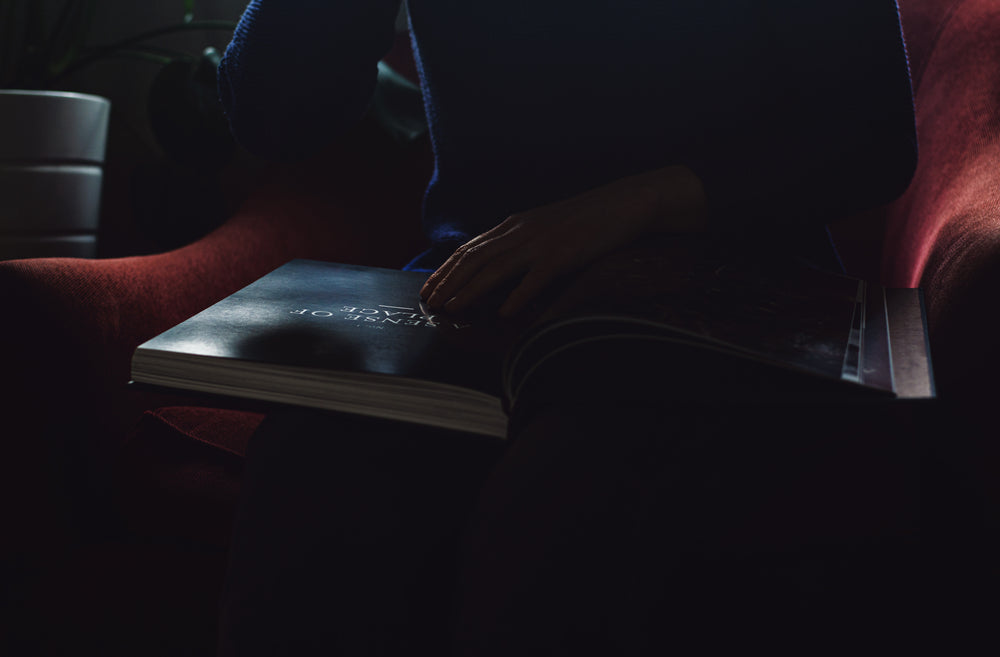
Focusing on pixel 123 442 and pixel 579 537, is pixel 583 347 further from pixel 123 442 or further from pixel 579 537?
pixel 123 442

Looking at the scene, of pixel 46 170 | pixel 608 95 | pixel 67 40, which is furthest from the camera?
pixel 67 40

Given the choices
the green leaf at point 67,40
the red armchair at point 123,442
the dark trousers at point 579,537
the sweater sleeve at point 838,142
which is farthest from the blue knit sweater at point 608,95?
the green leaf at point 67,40

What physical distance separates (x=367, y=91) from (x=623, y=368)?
631 millimetres

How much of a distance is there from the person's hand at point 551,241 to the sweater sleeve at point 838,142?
2.6 inches

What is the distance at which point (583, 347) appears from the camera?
38cm

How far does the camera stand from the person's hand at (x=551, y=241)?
0.55 m

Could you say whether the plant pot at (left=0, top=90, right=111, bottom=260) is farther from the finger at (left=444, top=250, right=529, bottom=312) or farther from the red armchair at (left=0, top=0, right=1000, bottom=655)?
the finger at (left=444, top=250, right=529, bottom=312)

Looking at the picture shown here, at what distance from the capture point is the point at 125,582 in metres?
0.67

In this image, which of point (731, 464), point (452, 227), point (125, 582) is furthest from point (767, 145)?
point (125, 582)

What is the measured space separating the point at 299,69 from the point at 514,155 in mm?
247

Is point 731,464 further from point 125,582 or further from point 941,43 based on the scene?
point 941,43

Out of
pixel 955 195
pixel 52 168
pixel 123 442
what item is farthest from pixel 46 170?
pixel 955 195

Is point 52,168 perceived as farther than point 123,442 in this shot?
Yes

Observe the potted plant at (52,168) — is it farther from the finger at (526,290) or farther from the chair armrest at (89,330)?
the finger at (526,290)
